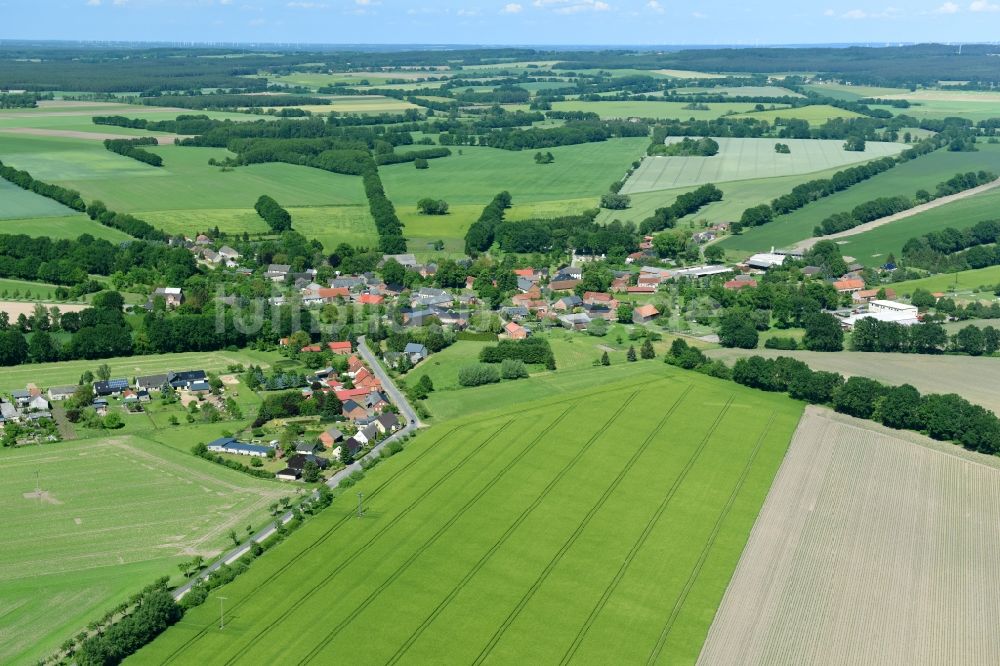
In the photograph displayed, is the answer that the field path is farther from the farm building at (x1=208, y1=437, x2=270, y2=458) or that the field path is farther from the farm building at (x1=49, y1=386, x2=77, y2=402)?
the farm building at (x1=49, y1=386, x2=77, y2=402)

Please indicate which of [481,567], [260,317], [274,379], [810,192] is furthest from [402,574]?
[810,192]

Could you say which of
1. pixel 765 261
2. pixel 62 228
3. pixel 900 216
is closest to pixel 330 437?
pixel 765 261

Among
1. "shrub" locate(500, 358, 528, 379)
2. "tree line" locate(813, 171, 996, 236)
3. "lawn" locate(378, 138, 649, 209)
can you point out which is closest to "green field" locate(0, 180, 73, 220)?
"lawn" locate(378, 138, 649, 209)

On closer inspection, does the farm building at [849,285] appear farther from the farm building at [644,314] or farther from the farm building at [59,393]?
the farm building at [59,393]

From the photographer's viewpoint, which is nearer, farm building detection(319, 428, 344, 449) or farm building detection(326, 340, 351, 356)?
farm building detection(319, 428, 344, 449)

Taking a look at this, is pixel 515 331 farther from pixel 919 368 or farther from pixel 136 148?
pixel 136 148
